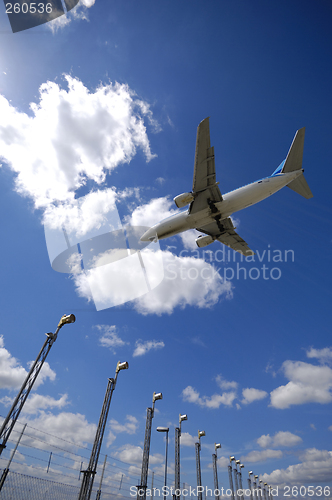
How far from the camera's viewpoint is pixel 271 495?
110m

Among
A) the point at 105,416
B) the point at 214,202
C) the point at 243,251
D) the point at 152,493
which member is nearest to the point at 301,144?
the point at 214,202

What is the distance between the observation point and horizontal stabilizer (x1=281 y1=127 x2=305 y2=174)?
1093 inches

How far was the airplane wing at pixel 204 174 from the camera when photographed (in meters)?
22.7

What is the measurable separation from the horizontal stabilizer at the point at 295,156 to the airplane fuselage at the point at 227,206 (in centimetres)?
85

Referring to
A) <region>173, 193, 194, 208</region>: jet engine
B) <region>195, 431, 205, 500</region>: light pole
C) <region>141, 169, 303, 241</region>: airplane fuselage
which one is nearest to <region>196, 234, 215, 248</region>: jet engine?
<region>141, 169, 303, 241</region>: airplane fuselage

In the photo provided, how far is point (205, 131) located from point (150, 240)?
43.4 ft

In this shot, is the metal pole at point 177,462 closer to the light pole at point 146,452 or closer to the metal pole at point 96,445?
the light pole at point 146,452

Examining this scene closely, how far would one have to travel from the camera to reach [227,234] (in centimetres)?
3350

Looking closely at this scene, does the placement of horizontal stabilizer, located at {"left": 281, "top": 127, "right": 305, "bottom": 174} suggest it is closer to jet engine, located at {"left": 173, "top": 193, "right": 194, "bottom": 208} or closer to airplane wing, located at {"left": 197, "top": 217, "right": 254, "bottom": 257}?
airplane wing, located at {"left": 197, "top": 217, "right": 254, "bottom": 257}

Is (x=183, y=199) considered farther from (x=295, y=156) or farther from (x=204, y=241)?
(x=295, y=156)

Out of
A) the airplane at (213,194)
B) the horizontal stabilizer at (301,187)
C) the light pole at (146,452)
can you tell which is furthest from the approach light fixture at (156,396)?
the horizontal stabilizer at (301,187)

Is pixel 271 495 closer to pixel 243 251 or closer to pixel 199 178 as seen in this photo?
pixel 243 251

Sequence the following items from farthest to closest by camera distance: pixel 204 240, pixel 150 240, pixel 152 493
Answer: pixel 204 240 → pixel 150 240 → pixel 152 493

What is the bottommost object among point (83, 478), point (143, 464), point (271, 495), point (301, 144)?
point (83, 478)
